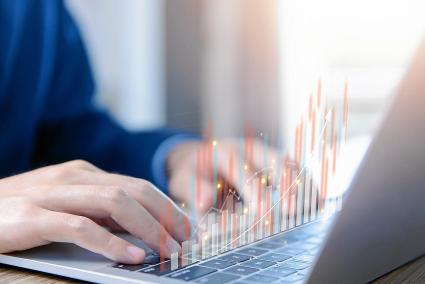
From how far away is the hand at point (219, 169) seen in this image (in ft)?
2.31

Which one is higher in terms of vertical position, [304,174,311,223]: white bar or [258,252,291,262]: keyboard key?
[304,174,311,223]: white bar

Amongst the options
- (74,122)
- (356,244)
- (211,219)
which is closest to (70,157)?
(74,122)

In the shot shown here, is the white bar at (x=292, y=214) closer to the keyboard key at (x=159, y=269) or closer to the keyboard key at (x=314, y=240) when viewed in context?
the keyboard key at (x=314, y=240)

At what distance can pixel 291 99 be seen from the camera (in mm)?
2926

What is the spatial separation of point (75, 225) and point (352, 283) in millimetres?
222

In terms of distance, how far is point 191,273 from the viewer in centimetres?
46

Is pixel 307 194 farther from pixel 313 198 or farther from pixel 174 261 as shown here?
pixel 174 261

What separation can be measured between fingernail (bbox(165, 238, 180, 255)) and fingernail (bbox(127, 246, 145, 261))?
3cm

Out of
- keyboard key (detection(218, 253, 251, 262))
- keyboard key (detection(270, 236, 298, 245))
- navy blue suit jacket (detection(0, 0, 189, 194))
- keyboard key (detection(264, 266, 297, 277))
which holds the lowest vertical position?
keyboard key (detection(270, 236, 298, 245))

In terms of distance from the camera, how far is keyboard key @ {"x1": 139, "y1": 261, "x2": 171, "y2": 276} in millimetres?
468

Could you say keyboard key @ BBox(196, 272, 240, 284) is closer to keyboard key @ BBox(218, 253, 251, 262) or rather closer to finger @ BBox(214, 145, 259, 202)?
keyboard key @ BBox(218, 253, 251, 262)

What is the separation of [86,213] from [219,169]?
0.29 metres

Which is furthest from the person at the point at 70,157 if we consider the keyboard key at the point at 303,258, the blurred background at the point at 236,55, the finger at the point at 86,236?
the blurred background at the point at 236,55

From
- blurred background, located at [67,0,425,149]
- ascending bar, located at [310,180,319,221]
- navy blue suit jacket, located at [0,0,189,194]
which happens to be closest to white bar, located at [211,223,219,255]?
ascending bar, located at [310,180,319,221]
